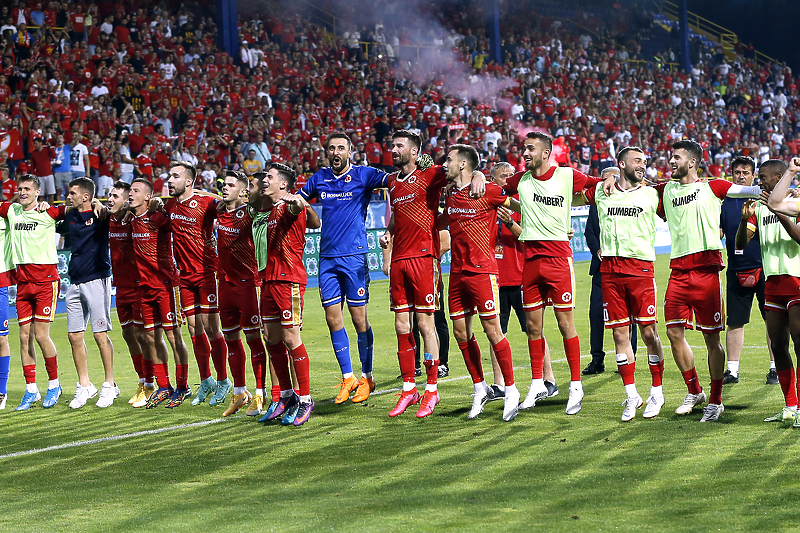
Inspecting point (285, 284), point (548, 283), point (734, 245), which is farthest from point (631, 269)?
point (285, 284)

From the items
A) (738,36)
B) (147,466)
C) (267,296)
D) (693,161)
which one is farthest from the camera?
(738,36)

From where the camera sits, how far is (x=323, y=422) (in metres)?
8.02

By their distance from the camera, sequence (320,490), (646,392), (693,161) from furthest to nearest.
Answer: (646,392)
(693,161)
(320,490)

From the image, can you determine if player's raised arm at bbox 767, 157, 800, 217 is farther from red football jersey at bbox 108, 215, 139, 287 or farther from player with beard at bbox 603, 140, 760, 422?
red football jersey at bbox 108, 215, 139, 287

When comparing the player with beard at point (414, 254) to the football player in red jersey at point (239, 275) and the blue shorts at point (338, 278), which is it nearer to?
the blue shorts at point (338, 278)

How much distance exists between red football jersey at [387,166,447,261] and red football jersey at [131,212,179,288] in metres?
2.45

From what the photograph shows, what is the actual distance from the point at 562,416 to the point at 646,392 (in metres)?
1.30

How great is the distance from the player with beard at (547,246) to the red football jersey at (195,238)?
3017 mm

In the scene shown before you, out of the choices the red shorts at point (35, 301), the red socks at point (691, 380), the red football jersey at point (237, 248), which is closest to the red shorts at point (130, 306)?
the red shorts at point (35, 301)

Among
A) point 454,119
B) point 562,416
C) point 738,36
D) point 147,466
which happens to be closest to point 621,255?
point 562,416

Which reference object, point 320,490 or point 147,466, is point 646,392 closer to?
point 320,490

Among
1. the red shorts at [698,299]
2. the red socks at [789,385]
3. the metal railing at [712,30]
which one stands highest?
the metal railing at [712,30]

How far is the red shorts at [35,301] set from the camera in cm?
946

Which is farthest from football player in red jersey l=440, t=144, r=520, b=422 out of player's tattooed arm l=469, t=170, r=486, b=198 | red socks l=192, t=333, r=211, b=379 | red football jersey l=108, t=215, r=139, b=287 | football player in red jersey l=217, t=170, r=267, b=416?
red football jersey l=108, t=215, r=139, b=287
